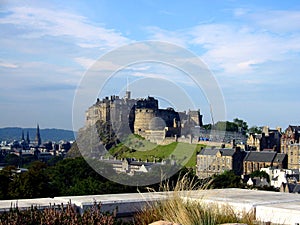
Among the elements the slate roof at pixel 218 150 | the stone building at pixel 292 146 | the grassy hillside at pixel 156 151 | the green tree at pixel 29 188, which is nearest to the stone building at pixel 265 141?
the stone building at pixel 292 146

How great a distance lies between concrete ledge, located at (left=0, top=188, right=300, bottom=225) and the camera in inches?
212

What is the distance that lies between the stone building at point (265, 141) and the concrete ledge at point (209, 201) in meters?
77.3

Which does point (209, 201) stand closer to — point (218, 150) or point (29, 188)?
point (29, 188)

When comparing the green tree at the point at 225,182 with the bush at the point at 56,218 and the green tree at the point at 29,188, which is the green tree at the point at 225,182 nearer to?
the green tree at the point at 29,188

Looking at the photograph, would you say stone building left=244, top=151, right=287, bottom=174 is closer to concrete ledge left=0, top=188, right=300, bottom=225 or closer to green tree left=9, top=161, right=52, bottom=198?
green tree left=9, top=161, right=52, bottom=198

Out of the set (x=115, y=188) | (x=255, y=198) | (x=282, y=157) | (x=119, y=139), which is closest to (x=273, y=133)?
(x=282, y=157)

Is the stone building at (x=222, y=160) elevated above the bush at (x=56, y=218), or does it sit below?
below

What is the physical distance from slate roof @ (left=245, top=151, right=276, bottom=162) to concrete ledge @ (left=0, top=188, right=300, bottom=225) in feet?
222

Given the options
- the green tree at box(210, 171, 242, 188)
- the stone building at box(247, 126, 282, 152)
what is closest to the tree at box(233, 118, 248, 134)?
the stone building at box(247, 126, 282, 152)

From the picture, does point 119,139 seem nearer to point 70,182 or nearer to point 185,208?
point 70,182

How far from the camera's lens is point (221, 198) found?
639 cm

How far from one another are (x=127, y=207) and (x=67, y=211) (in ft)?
5.42

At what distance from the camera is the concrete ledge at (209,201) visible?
5391mm

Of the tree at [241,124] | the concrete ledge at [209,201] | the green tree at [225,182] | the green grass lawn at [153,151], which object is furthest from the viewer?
the tree at [241,124]
